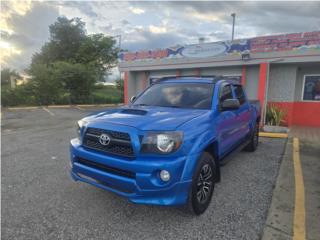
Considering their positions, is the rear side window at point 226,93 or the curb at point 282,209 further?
the rear side window at point 226,93

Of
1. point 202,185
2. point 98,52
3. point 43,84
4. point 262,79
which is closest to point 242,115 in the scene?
point 202,185

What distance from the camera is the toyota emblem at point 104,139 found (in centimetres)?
280

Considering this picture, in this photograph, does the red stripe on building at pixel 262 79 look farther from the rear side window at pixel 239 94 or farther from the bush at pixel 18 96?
the bush at pixel 18 96

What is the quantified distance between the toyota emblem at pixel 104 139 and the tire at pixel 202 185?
44.6 inches

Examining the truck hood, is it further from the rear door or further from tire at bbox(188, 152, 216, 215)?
the rear door

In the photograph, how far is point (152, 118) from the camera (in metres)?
2.90

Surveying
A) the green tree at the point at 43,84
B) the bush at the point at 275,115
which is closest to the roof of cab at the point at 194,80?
the bush at the point at 275,115

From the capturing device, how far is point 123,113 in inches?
129

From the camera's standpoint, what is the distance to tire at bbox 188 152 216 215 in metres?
2.82

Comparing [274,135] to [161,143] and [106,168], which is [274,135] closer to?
[161,143]

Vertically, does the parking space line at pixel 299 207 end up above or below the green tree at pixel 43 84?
below

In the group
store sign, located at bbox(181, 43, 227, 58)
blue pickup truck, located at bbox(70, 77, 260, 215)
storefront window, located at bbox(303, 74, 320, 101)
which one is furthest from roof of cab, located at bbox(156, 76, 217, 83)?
storefront window, located at bbox(303, 74, 320, 101)

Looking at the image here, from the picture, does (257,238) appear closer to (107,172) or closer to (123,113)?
(107,172)

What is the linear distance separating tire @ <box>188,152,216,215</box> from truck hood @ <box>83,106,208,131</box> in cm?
58
